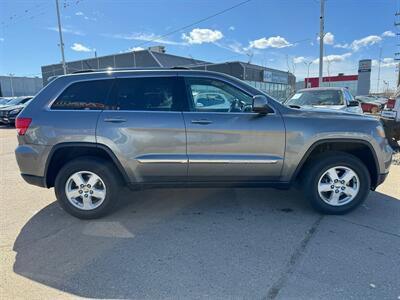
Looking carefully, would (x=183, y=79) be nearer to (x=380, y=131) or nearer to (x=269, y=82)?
(x=380, y=131)

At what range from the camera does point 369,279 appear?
2521 mm

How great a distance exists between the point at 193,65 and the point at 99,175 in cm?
3530

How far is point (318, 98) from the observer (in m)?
8.29

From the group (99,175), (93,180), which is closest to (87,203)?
(93,180)

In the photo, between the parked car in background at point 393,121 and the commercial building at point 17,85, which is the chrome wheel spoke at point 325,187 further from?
the commercial building at point 17,85

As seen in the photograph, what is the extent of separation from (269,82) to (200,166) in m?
38.0

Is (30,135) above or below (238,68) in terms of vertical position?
below

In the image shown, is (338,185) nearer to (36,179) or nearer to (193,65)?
(36,179)

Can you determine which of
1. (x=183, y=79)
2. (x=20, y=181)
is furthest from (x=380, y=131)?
(x=20, y=181)

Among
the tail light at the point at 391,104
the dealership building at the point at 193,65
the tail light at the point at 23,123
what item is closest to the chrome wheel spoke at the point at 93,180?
the tail light at the point at 23,123

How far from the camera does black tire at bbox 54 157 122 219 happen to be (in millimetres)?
3662

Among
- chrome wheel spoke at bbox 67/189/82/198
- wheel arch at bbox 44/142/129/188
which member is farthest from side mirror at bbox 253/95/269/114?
chrome wheel spoke at bbox 67/189/82/198

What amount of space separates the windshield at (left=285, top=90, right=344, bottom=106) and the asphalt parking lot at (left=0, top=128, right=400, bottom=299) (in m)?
4.17

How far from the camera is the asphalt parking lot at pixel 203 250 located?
2438 mm
